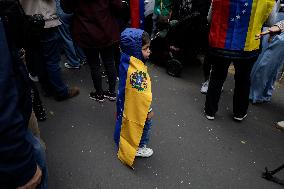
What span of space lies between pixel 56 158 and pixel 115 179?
0.70 meters

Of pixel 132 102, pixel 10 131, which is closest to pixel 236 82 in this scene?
pixel 132 102

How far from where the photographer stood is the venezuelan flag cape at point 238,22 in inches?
125

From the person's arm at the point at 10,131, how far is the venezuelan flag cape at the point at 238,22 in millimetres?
2548

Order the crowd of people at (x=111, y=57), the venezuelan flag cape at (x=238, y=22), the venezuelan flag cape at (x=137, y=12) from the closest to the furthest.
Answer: the crowd of people at (x=111, y=57) < the venezuelan flag cape at (x=238, y=22) < the venezuelan flag cape at (x=137, y=12)

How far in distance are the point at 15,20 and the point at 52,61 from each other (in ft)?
5.33

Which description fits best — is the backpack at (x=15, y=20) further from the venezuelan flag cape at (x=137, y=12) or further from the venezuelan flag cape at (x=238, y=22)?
the venezuelan flag cape at (x=137, y=12)

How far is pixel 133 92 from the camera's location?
284 cm

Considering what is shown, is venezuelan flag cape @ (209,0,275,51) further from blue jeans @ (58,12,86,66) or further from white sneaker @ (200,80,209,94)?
blue jeans @ (58,12,86,66)

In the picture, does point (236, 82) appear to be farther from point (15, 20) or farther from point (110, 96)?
point (15, 20)

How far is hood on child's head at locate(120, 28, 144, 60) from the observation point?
8.90 feet

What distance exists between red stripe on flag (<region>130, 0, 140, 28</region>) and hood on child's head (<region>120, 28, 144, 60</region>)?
A: 91.4 inches

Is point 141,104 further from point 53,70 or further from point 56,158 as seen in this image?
point 53,70

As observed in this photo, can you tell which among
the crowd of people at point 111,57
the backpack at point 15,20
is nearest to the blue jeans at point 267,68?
the crowd of people at point 111,57

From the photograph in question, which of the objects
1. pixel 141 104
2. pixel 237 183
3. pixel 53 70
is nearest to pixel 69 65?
pixel 53 70
